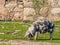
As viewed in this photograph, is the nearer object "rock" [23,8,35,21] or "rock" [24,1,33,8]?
"rock" [23,8,35,21]

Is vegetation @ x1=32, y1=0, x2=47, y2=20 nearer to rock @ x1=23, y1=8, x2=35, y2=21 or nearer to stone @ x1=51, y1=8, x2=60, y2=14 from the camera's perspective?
rock @ x1=23, y1=8, x2=35, y2=21

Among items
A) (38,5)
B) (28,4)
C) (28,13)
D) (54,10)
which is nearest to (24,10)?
(28,13)

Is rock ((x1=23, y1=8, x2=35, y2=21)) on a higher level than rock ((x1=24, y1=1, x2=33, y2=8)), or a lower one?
lower

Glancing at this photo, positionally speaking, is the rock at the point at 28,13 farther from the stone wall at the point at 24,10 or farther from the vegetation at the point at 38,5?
the vegetation at the point at 38,5

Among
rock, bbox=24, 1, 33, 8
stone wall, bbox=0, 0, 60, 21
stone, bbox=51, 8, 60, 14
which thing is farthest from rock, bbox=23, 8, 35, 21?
stone, bbox=51, 8, 60, 14

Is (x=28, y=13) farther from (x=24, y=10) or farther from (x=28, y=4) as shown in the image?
(x=28, y=4)

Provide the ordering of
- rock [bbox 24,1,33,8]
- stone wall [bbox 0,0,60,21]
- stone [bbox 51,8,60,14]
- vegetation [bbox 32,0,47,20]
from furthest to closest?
1. rock [bbox 24,1,33,8]
2. stone wall [bbox 0,0,60,21]
3. stone [bbox 51,8,60,14]
4. vegetation [bbox 32,0,47,20]

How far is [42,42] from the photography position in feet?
62.1

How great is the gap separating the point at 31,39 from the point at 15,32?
3.64 metres

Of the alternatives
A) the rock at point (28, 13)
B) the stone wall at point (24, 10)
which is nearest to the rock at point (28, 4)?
the stone wall at point (24, 10)

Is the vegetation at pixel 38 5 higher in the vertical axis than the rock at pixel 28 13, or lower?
higher

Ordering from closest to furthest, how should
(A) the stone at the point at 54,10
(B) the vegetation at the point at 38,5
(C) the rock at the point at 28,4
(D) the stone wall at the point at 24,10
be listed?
1. (B) the vegetation at the point at 38,5
2. (A) the stone at the point at 54,10
3. (D) the stone wall at the point at 24,10
4. (C) the rock at the point at 28,4

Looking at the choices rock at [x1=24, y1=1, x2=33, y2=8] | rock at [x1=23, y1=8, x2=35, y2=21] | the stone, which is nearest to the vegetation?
rock at [x1=23, y1=8, x2=35, y2=21]

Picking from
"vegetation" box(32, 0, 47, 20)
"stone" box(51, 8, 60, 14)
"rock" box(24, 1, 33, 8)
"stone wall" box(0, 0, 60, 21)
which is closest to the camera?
"vegetation" box(32, 0, 47, 20)
